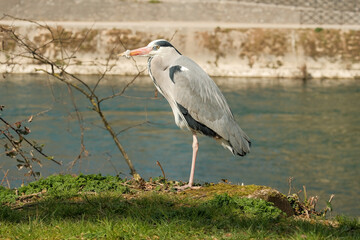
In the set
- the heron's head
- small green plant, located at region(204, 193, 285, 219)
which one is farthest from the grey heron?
small green plant, located at region(204, 193, 285, 219)

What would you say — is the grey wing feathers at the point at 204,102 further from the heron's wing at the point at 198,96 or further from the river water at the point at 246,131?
the river water at the point at 246,131

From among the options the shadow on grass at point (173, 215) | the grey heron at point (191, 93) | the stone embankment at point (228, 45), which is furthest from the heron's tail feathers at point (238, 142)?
the stone embankment at point (228, 45)

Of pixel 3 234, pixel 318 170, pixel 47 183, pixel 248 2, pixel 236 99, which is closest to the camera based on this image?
pixel 3 234

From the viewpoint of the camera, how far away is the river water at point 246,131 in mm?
17141

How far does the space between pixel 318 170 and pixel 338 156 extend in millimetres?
1711

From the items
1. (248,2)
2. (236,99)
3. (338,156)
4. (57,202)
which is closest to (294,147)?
(338,156)

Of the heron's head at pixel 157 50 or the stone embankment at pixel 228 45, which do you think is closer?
the heron's head at pixel 157 50

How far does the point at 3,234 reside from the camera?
5.76 m

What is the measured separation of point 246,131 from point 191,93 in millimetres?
14826

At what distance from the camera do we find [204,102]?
7805 mm

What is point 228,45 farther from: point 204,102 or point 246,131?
point 204,102

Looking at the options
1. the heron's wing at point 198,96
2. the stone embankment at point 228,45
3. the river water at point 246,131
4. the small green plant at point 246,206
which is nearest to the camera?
the small green plant at point 246,206

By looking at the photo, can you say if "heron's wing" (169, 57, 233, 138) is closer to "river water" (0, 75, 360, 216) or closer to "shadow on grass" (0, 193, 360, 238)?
"shadow on grass" (0, 193, 360, 238)

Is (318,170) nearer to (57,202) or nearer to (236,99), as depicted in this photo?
(236,99)
